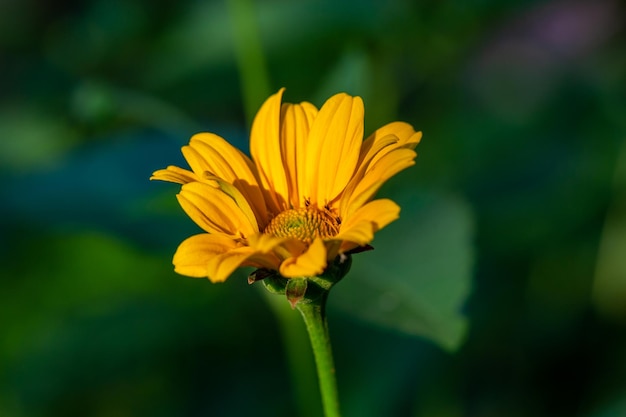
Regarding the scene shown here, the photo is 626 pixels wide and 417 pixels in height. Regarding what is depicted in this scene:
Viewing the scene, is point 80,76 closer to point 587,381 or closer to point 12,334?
point 12,334

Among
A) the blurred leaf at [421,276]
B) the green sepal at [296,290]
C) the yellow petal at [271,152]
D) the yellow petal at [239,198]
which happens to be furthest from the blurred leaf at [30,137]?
the green sepal at [296,290]

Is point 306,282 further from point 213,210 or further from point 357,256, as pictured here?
point 357,256

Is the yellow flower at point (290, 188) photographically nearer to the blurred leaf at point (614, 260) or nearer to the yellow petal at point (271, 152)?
the yellow petal at point (271, 152)

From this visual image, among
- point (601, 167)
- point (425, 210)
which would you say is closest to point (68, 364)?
point (425, 210)

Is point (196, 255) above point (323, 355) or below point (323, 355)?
above

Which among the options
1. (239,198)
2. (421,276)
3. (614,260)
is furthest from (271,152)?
(614,260)
